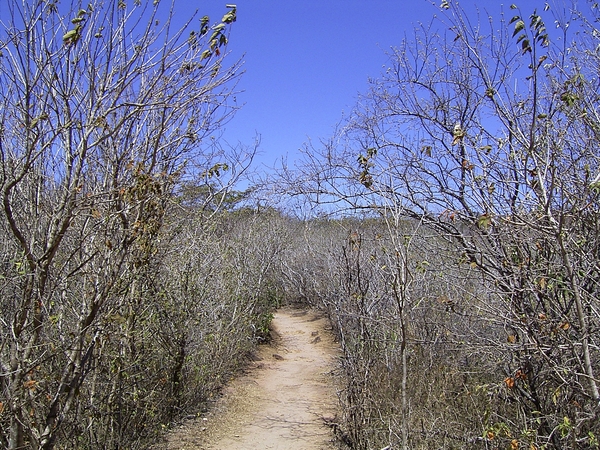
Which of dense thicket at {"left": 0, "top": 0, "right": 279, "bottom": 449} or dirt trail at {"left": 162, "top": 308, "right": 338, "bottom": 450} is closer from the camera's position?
dense thicket at {"left": 0, "top": 0, "right": 279, "bottom": 449}

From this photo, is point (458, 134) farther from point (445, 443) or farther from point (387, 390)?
point (387, 390)

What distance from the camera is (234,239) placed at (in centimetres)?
1297

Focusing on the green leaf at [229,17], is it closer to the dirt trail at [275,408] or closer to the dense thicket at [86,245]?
the dense thicket at [86,245]

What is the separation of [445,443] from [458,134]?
3044 mm

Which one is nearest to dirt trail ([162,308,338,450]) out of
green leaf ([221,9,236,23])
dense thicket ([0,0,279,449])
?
dense thicket ([0,0,279,449])

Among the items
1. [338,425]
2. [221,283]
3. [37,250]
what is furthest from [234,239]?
[37,250]

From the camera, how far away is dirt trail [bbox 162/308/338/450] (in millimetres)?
6906

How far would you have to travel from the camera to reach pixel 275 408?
8.64m

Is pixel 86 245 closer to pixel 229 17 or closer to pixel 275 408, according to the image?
pixel 229 17

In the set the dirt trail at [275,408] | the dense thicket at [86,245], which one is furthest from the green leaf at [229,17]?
the dirt trail at [275,408]

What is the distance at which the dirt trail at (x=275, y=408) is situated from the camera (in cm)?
691

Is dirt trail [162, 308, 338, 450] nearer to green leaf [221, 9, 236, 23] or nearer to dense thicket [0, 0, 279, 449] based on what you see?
dense thicket [0, 0, 279, 449]

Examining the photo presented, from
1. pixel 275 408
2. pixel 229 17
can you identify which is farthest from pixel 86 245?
pixel 275 408

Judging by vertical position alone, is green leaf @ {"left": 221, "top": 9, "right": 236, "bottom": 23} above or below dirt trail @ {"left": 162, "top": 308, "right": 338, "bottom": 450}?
above
